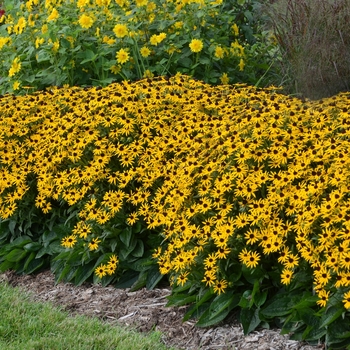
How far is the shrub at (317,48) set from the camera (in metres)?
6.26

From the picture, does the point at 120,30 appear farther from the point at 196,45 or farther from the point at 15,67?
the point at 15,67

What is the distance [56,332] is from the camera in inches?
173

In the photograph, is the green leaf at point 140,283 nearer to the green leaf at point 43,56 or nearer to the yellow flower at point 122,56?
the yellow flower at point 122,56

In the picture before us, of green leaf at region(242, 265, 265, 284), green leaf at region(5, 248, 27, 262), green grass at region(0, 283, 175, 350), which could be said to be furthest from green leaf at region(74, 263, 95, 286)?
green leaf at region(242, 265, 265, 284)

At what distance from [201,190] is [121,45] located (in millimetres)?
2593

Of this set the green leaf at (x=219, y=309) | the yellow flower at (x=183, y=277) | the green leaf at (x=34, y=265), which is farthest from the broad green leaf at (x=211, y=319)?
the green leaf at (x=34, y=265)

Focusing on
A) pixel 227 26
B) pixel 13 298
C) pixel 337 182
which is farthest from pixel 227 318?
pixel 227 26

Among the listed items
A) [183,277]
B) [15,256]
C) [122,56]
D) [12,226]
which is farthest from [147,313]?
[122,56]

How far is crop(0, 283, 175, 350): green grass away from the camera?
4.17 m

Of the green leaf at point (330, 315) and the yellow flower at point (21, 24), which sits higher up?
the yellow flower at point (21, 24)

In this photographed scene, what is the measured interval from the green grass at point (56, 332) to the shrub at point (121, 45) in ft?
7.49

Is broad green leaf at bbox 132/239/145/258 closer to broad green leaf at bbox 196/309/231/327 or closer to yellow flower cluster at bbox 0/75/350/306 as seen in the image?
yellow flower cluster at bbox 0/75/350/306

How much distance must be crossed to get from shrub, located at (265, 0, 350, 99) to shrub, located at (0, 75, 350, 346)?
986mm

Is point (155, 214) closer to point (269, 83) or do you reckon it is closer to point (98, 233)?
point (98, 233)
